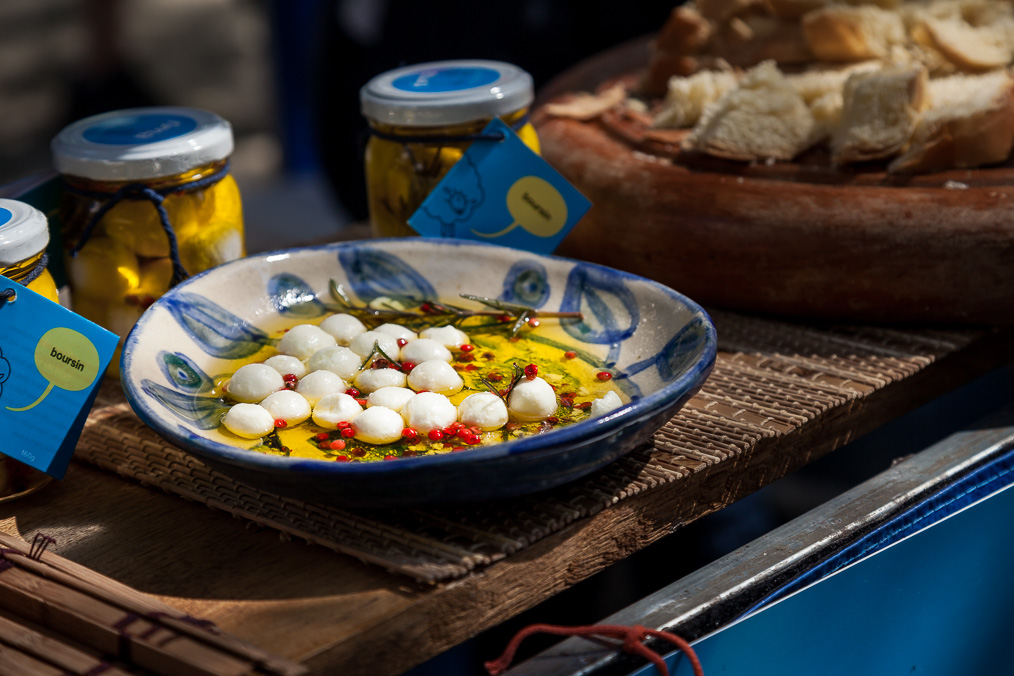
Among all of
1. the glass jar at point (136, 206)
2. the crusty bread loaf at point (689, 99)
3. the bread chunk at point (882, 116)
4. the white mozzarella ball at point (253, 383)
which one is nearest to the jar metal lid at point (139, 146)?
the glass jar at point (136, 206)

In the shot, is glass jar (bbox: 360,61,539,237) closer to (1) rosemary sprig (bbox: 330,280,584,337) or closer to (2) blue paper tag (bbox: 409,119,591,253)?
(2) blue paper tag (bbox: 409,119,591,253)

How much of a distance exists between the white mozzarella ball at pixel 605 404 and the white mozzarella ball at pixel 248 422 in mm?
254

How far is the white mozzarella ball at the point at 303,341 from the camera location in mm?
901

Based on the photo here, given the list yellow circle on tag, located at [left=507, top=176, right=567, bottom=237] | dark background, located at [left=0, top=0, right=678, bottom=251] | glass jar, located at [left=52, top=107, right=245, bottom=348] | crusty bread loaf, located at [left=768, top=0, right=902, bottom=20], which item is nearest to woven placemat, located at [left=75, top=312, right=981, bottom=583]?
glass jar, located at [left=52, top=107, right=245, bottom=348]

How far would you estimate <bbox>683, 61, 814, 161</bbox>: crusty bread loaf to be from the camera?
3.66 feet

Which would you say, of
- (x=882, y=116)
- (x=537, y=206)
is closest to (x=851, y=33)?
(x=882, y=116)

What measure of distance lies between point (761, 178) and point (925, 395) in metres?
0.29

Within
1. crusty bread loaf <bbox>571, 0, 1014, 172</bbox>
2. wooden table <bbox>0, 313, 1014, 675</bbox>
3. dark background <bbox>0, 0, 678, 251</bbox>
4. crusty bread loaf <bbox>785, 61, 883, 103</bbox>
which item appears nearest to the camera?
wooden table <bbox>0, 313, 1014, 675</bbox>

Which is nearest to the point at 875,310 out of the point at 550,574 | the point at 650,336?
the point at 650,336

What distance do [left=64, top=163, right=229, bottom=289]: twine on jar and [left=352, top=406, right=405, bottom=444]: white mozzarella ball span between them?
0.29 metres

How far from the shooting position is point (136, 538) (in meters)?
0.76

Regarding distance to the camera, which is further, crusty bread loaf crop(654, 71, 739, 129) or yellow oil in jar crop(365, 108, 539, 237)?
crusty bread loaf crop(654, 71, 739, 129)

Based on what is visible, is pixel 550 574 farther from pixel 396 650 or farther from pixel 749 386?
pixel 749 386

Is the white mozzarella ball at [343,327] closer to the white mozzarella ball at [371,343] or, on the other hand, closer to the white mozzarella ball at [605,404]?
the white mozzarella ball at [371,343]
